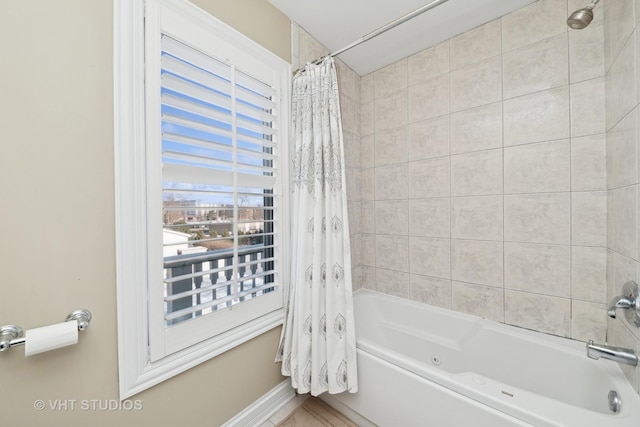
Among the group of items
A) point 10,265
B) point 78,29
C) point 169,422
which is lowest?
point 169,422

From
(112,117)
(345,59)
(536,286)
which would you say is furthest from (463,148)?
(112,117)

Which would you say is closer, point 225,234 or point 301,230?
point 225,234

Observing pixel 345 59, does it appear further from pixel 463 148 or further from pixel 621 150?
pixel 621 150

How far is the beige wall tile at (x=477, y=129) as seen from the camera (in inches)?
60.2

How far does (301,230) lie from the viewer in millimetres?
1391

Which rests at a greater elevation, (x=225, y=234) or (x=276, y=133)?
(x=276, y=133)

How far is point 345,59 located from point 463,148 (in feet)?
3.87

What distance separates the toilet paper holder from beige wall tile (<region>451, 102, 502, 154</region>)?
2.12 metres

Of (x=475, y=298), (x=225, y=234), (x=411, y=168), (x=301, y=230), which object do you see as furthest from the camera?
(x=411, y=168)

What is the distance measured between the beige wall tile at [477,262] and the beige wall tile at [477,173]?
351mm

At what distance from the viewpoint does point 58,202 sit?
Result: 0.78 m

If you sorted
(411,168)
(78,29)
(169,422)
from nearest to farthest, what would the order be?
1. (78,29)
2. (169,422)
3. (411,168)

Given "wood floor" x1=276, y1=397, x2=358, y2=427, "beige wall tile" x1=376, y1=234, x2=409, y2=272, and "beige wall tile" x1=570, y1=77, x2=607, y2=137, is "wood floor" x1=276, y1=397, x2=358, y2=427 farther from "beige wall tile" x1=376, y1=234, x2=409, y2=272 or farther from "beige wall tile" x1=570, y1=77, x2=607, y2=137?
"beige wall tile" x1=570, y1=77, x2=607, y2=137

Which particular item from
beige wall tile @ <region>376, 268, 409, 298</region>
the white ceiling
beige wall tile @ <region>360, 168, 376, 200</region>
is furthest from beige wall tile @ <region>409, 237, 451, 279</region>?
the white ceiling
